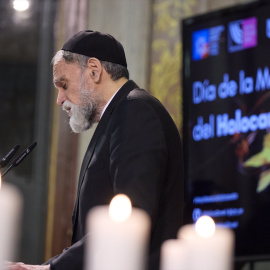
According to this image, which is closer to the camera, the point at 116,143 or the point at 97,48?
the point at 116,143

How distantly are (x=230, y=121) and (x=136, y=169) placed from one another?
68.2 inches

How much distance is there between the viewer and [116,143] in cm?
200

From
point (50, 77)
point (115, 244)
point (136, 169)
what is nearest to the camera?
point (115, 244)

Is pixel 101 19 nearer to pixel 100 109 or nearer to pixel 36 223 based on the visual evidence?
pixel 36 223

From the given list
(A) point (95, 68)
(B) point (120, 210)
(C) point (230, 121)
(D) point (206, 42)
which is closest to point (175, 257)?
(B) point (120, 210)

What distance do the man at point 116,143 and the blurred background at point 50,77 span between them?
1.88 metres

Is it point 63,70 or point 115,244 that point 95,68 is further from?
point 115,244

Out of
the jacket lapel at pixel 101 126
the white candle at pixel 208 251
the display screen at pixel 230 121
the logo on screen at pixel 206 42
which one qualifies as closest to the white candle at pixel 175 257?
the white candle at pixel 208 251

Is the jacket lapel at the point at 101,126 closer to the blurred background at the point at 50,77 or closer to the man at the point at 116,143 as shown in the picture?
the man at the point at 116,143

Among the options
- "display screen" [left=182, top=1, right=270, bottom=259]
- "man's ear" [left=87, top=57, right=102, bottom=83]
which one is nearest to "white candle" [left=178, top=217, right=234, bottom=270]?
"man's ear" [left=87, top=57, right=102, bottom=83]

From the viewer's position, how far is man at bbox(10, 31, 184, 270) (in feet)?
6.29

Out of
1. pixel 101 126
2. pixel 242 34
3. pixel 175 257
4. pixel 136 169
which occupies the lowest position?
pixel 175 257

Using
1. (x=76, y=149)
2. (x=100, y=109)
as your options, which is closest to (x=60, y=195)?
(x=76, y=149)

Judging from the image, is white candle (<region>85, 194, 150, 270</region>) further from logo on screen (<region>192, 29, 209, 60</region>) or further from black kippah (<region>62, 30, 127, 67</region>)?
logo on screen (<region>192, 29, 209, 60</region>)
